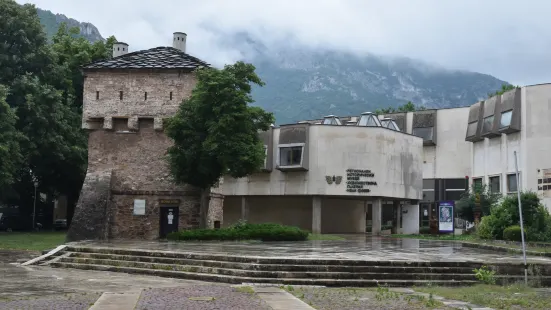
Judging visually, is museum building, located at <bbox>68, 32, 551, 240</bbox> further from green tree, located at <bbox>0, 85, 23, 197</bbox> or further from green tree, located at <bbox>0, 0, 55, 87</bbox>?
green tree, located at <bbox>0, 0, 55, 87</bbox>

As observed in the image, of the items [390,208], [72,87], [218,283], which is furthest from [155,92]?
[390,208]

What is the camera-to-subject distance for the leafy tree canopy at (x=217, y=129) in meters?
30.0

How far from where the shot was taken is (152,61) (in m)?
34.4

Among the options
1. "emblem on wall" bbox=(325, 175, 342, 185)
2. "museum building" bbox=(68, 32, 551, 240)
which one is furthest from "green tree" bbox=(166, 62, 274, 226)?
"emblem on wall" bbox=(325, 175, 342, 185)

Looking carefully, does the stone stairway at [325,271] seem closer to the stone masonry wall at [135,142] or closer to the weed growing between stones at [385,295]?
the weed growing between stones at [385,295]

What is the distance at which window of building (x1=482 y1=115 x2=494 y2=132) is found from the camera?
1892 inches

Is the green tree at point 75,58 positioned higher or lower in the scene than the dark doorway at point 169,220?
higher

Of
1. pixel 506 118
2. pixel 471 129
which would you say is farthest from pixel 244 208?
pixel 506 118

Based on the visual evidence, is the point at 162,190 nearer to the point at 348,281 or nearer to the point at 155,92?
the point at 155,92

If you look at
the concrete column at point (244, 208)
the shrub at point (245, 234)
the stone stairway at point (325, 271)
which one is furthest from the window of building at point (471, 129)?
the stone stairway at point (325, 271)

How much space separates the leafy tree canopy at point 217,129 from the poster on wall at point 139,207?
2961 mm

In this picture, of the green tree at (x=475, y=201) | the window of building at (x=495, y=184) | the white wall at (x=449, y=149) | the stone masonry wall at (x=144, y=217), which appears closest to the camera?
the stone masonry wall at (x=144, y=217)

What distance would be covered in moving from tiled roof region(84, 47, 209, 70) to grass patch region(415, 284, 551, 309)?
2227 centimetres

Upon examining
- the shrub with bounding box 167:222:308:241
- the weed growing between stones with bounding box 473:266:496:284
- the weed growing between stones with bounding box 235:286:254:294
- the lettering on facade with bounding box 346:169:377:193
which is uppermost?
the lettering on facade with bounding box 346:169:377:193
